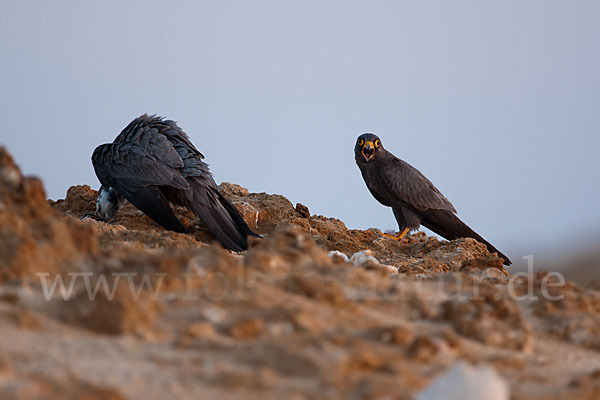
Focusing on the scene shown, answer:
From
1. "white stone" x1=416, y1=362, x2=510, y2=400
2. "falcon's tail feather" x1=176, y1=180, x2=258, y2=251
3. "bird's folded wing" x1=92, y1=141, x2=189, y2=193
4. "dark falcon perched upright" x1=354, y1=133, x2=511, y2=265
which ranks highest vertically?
"dark falcon perched upright" x1=354, y1=133, x2=511, y2=265

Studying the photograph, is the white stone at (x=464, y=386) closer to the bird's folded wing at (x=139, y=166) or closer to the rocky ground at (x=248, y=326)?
the rocky ground at (x=248, y=326)

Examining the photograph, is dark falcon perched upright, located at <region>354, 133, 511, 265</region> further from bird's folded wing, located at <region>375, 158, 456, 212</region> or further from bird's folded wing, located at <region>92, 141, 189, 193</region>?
bird's folded wing, located at <region>92, 141, 189, 193</region>

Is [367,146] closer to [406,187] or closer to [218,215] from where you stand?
[406,187]

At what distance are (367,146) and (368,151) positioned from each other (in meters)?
0.08

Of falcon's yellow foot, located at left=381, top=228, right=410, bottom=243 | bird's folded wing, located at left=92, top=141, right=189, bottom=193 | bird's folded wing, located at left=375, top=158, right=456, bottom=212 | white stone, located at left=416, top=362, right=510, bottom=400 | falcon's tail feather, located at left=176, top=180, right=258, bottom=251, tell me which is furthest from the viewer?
bird's folded wing, located at left=375, top=158, right=456, bottom=212

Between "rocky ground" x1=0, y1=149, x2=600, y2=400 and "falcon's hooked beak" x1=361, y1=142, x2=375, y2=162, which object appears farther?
"falcon's hooked beak" x1=361, y1=142, x2=375, y2=162

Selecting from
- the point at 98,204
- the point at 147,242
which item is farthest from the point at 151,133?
the point at 147,242

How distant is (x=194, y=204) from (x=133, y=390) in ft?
18.0

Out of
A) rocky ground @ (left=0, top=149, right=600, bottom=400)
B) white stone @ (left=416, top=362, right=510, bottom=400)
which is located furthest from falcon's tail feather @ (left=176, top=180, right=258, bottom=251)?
white stone @ (left=416, top=362, right=510, bottom=400)

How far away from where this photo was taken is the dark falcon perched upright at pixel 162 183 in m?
7.01

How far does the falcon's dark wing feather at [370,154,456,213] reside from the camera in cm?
848

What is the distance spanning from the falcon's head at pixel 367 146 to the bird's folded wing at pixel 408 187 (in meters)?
0.18

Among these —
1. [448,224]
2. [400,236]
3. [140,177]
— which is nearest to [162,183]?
[140,177]

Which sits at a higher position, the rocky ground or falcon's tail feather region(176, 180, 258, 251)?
falcon's tail feather region(176, 180, 258, 251)
